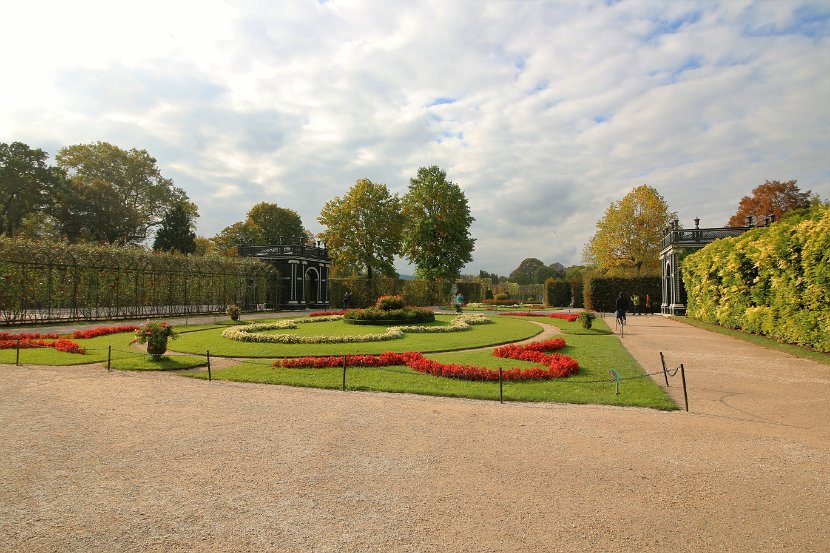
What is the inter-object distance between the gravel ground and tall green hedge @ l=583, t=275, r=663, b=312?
3382 centimetres

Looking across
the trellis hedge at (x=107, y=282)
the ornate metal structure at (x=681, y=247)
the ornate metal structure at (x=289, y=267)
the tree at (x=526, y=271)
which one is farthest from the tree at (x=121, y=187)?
the tree at (x=526, y=271)

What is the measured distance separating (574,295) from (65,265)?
47627 mm

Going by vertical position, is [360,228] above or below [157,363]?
above

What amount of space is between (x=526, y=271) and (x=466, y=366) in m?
125

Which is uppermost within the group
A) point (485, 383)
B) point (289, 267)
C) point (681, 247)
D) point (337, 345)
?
point (681, 247)

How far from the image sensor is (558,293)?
190 feet

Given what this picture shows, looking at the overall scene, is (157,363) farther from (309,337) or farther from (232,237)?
(232,237)

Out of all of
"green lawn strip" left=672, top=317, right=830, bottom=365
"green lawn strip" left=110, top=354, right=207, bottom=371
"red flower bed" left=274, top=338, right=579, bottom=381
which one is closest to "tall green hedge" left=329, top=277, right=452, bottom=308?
"green lawn strip" left=672, top=317, right=830, bottom=365

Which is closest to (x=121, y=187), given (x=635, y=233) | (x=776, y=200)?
(x=635, y=233)

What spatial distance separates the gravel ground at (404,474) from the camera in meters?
3.95

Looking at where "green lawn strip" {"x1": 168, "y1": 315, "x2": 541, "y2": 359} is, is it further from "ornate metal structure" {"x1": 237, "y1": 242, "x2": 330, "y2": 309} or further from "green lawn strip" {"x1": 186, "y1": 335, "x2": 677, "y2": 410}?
"ornate metal structure" {"x1": 237, "y1": 242, "x2": 330, "y2": 309}

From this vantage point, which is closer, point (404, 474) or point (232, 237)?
point (404, 474)

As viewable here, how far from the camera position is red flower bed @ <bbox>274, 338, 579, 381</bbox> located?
11000mm

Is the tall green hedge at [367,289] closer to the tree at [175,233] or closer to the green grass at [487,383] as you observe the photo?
the tree at [175,233]
